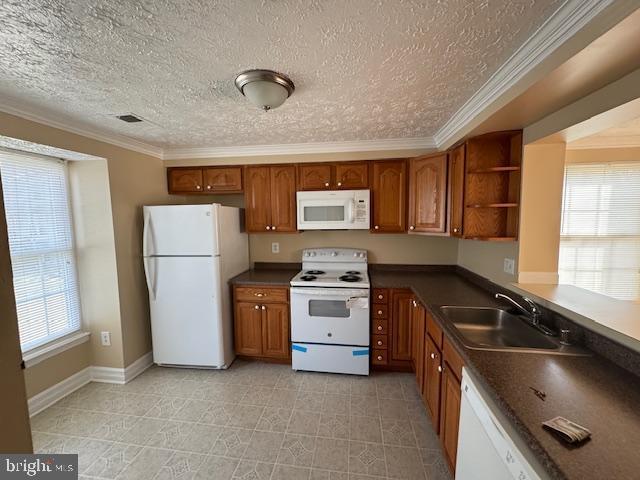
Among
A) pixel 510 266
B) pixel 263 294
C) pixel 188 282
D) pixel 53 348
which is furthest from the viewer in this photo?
pixel 263 294

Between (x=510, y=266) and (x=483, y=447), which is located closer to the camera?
(x=483, y=447)

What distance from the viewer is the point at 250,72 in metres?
1.40

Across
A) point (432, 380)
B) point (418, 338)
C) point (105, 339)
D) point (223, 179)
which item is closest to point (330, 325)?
point (418, 338)

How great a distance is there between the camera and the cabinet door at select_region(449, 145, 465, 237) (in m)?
2.07

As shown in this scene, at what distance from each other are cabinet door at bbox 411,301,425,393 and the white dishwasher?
0.83 m

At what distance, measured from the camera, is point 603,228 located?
2668 mm

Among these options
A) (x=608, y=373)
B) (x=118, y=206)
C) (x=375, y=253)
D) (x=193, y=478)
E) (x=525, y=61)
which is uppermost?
(x=525, y=61)

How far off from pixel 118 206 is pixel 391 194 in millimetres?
2695

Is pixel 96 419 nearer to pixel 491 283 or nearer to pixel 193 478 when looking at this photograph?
pixel 193 478

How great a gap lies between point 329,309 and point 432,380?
3.50 feet

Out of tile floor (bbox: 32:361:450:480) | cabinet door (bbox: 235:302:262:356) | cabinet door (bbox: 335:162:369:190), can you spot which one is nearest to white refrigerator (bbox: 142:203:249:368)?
cabinet door (bbox: 235:302:262:356)

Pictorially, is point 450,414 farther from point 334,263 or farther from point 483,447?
point 334,263

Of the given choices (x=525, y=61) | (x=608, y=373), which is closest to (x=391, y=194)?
(x=525, y=61)

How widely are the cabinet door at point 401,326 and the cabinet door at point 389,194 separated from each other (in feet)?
2.39
